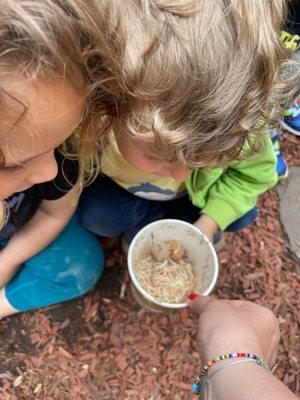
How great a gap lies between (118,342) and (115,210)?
1.53 feet

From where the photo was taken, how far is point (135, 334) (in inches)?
67.7

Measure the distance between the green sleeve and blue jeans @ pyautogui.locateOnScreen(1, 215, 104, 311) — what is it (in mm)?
459

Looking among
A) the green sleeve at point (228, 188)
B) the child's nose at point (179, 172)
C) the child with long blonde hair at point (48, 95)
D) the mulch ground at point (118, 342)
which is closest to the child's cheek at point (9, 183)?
the child with long blonde hair at point (48, 95)

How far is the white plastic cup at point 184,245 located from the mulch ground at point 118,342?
14cm

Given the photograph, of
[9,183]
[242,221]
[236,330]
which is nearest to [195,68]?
[9,183]

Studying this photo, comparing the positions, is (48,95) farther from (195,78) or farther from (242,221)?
(242,221)

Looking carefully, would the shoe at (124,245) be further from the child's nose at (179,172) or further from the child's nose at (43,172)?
the child's nose at (43,172)

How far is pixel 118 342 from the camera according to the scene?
5.57 feet

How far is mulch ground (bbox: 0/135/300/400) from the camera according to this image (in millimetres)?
1606

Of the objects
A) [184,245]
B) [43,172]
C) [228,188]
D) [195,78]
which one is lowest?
[184,245]

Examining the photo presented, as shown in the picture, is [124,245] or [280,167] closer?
[124,245]

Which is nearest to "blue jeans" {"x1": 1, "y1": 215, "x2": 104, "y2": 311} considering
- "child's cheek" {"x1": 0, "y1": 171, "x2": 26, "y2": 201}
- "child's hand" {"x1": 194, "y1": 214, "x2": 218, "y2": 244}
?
"child's hand" {"x1": 194, "y1": 214, "x2": 218, "y2": 244}

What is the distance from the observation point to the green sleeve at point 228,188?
1.53m

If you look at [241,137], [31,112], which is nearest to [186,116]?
[241,137]
